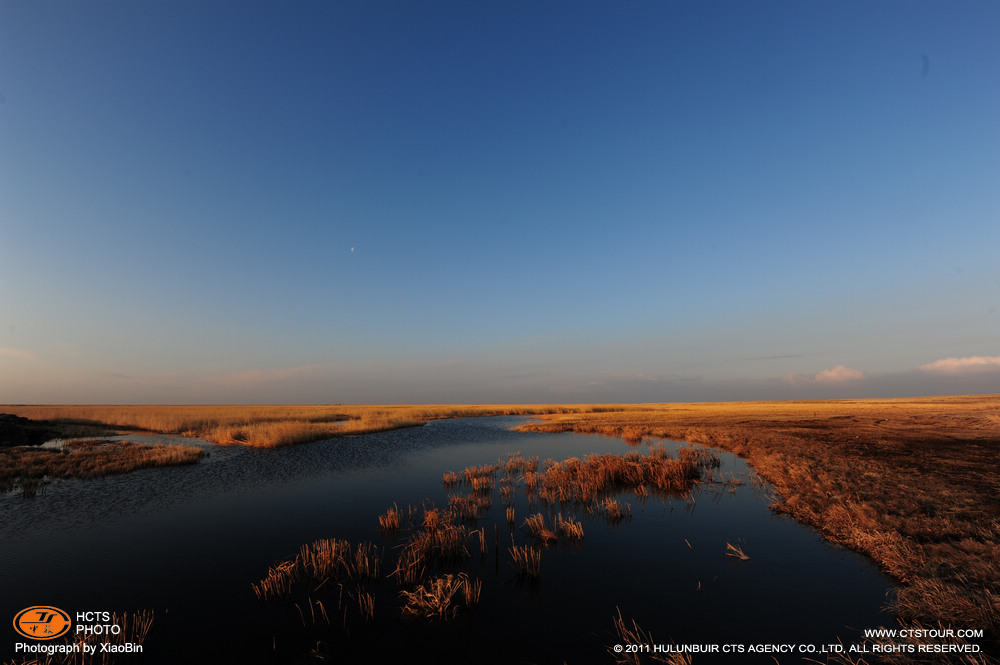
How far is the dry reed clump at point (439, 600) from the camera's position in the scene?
28.1 feet

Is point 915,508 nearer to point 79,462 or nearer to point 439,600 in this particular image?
point 439,600

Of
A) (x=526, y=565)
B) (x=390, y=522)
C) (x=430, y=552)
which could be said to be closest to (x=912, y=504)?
(x=526, y=565)

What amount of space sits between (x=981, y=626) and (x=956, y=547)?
4353mm

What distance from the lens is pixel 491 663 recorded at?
283 inches

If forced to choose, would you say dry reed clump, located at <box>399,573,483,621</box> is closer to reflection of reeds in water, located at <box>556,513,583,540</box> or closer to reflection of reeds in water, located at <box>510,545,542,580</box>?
reflection of reeds in water, located at <box>510,545,542,580</box>

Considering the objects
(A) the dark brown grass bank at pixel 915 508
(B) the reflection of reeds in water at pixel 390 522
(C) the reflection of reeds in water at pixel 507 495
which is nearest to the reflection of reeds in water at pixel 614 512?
(C) the reflection of reeds in water at pixel 507 495

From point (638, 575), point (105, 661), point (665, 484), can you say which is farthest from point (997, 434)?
point (105, 661)

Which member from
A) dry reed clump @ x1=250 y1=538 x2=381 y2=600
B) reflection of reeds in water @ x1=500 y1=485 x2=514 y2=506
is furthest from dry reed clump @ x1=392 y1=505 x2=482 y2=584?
reflection of reeds in water @ x1=500 y1=485 x2=514 y2=506

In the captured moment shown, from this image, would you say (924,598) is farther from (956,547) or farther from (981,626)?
(956,547)

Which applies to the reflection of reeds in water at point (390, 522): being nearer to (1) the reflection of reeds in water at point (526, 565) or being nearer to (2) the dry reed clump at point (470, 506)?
(2) the dry reed clump at point (470, 506)

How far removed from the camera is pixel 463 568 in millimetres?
11062

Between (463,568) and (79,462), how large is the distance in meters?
→ 28.5

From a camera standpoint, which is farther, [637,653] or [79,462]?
[79,462]

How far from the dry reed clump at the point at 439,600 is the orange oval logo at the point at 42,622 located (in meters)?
7.10
